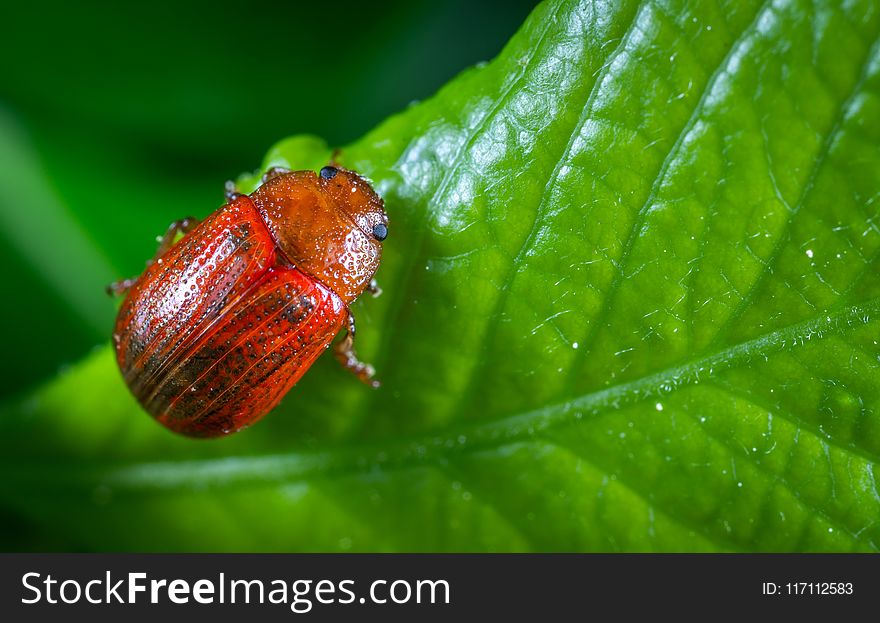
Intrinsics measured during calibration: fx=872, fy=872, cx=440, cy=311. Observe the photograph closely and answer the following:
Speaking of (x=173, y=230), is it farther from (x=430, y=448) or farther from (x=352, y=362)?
(x=430, y=448)

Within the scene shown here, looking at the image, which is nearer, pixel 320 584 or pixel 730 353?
pixel 730 353

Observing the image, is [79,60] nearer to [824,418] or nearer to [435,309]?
[435,309]

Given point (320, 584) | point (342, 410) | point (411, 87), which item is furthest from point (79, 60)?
point (320, 584)

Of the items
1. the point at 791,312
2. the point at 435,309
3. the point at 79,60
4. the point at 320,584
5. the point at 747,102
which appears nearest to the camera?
the point at 747,102

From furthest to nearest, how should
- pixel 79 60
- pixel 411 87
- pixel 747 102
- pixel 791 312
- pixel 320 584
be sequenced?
pixel 411 87
pixel 79 60
pixel 320 584
pixel 791 312
pixel 747 102

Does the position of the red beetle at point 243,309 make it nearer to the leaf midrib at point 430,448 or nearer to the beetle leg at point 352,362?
the beetle leg at point 352,362
